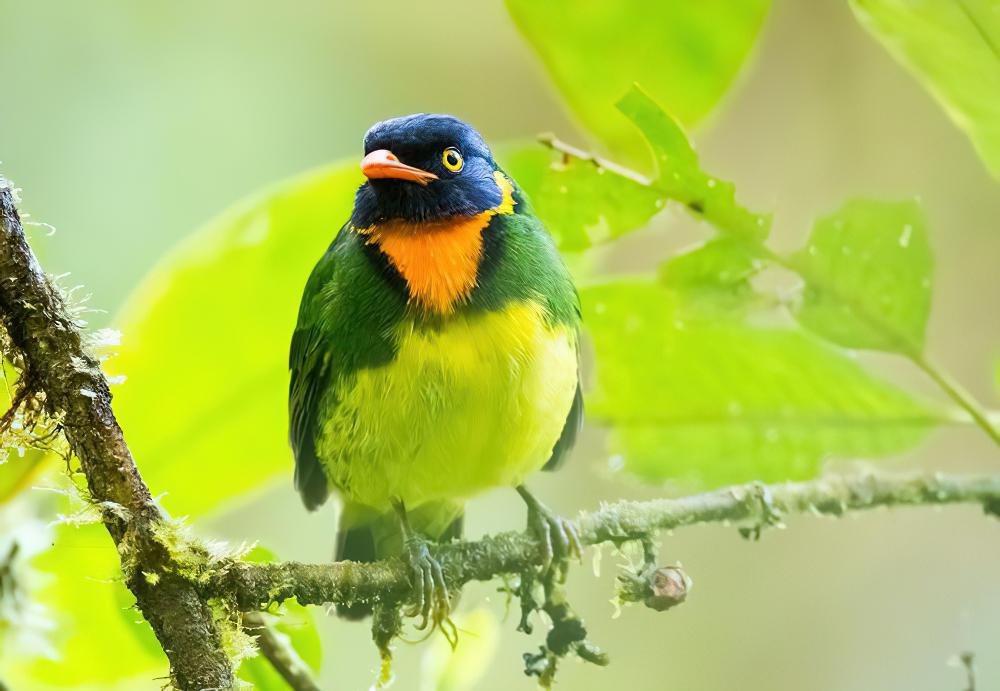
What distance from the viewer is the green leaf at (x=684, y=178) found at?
28.5 inches

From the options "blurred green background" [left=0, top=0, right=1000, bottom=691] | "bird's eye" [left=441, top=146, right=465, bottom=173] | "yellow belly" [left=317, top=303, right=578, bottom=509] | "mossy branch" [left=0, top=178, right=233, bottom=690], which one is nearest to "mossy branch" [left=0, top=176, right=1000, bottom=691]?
"mossy branch" [left=0, top=178, right=233, bottom=690]

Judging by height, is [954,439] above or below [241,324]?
below

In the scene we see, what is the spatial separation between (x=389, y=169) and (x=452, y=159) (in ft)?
0.34

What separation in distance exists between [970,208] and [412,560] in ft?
4.98

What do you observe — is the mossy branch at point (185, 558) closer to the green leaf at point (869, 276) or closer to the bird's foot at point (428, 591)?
the bird's foot at point (428, 591)

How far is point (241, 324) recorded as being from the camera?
86 centimetres

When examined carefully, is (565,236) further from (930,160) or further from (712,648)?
(930,160)

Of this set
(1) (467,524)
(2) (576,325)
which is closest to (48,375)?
(2) (576,325)

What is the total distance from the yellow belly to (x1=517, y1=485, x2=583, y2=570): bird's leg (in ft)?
0.19

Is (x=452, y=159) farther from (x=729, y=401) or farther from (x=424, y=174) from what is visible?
(x=729, y=401)

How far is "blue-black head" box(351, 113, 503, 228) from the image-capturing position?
2.87 ft

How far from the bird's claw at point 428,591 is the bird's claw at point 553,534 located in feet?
0.30

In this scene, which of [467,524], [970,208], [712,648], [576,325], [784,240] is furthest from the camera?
[784,240]

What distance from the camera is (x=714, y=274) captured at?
866mm
